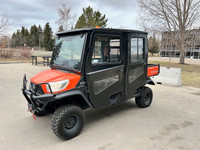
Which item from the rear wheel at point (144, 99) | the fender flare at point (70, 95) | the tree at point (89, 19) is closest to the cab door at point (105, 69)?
the fender flare at point (70, 95)

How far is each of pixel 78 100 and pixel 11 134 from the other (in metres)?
1.49

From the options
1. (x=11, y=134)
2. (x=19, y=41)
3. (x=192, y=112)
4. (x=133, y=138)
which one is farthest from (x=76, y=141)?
(x=19, y=41)

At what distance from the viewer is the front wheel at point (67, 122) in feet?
9.09

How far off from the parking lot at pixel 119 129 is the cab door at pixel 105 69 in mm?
599

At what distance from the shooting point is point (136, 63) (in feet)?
13.1

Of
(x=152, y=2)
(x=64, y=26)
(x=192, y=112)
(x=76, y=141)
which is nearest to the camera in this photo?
(x=76, y=141)

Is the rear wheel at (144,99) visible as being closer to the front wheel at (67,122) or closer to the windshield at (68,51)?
the front wheel at (67,122)

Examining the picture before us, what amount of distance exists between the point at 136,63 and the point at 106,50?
3.35 feet

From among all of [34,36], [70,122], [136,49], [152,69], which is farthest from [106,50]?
[34,36]

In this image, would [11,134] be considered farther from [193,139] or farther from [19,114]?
[193,139]

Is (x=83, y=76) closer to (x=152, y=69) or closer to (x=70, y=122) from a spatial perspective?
(x=70, y=122)

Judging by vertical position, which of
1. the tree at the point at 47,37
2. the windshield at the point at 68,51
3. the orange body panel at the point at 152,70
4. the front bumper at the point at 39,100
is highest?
the tree at the point at 47,37

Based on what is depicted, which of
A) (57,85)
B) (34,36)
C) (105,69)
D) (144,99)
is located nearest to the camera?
(57,85)

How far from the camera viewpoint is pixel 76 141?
2.88 meters
